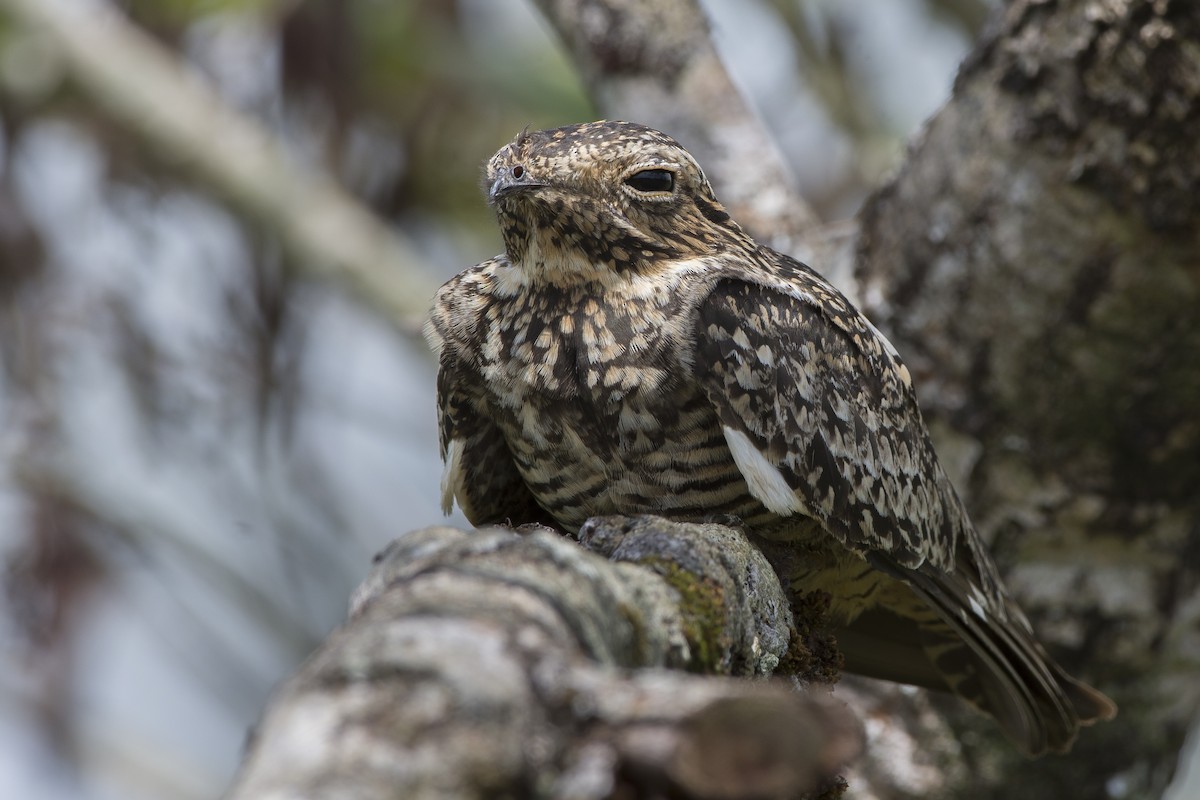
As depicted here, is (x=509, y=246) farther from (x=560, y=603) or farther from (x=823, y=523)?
(x=560, y=603)

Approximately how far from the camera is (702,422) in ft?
9.07

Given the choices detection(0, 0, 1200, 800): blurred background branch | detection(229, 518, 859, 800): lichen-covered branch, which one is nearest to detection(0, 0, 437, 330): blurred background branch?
detection(0, 0, 1200, 800): blurred background branch

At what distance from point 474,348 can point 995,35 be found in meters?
1.67

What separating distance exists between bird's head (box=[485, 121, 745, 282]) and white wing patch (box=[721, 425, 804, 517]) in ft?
1.67

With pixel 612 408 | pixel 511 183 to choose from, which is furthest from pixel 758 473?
pixel 511 183

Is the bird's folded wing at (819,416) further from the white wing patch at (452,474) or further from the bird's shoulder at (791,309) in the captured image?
the white wing patch at (452,474)

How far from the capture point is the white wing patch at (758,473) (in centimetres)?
263

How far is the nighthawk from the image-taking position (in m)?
2.74

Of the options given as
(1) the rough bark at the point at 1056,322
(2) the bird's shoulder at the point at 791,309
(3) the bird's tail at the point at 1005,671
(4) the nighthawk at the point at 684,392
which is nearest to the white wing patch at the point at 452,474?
(4) the nighthawk at the point at 684,392

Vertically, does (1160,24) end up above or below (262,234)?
below

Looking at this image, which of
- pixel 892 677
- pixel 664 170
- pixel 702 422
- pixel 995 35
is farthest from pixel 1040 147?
pixel 892 677

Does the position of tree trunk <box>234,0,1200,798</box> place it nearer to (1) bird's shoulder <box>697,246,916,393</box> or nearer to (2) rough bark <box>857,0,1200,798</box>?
(2) rough bark <box>857,0,1200,798</box>

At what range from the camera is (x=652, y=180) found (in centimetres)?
292

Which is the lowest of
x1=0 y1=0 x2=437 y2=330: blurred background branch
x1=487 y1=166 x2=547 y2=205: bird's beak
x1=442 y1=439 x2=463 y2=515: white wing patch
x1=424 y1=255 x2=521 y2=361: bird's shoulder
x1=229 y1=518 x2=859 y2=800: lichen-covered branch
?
x1=229 y1=518 x2=859 y2=800: lichen-covered branch
